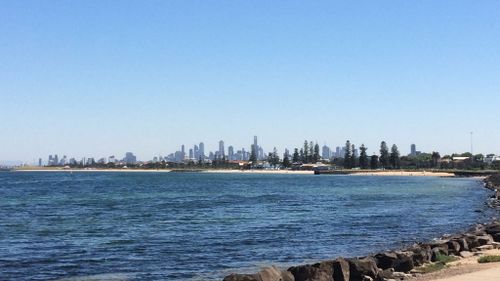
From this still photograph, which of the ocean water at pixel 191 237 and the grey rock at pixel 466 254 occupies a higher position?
the grey rock at pixel 466 254

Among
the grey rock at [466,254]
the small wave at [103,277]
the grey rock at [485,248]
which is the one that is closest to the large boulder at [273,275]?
the small wave at [103,277]

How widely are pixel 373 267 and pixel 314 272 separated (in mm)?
2484

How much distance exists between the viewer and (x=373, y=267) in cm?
2098

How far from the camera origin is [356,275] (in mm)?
20641

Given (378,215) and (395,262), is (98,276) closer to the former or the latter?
(395,262)

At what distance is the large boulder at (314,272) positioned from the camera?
19.5 m

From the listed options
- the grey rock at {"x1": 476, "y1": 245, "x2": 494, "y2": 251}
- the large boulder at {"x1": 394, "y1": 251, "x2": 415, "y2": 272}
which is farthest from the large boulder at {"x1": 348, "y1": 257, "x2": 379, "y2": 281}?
the grey rock at {"x1": 476, "y1": 245, "x2": 494, "y2": 251}

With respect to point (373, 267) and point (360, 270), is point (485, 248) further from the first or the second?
point (360, 270)

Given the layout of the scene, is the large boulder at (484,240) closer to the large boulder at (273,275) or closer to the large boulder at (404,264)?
the large boulder at (404,264)

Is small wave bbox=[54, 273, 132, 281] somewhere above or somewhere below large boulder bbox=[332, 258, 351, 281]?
below

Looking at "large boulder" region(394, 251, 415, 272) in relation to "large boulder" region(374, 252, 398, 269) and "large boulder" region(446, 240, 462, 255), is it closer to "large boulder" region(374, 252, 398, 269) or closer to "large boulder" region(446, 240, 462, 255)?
"large boulder" region(374, 252, 398, 269)

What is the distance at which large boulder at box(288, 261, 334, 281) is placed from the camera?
64.1ft

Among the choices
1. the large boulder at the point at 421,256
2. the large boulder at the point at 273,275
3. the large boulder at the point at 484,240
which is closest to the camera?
the large boulder at the point at 273,275

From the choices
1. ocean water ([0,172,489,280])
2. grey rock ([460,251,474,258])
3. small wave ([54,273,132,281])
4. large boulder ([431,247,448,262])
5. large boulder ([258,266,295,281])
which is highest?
large boulder ([258,266,295,281])
